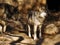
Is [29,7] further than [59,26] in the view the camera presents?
Yes

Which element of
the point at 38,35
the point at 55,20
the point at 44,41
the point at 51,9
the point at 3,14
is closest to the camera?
the point at 44,41

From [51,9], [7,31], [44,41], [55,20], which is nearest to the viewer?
[44,41]

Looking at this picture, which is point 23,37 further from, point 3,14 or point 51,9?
point 51,9

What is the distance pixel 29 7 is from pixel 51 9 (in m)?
2.39

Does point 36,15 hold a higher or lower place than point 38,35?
higher

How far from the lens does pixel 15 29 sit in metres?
16.2

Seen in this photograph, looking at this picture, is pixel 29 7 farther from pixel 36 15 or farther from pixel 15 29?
pixel 36 15

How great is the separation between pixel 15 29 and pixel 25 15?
2273 millimetres

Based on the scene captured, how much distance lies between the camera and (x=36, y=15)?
14188mm

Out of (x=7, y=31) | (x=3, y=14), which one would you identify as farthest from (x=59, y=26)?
(x=3, y=14)

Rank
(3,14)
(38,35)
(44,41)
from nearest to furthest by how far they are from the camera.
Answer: (44,41) < (38,35) < (3,14)

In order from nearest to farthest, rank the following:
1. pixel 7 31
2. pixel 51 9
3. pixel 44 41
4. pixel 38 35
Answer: pixel 44 41 → pixel 38 35 → pixel 7 31 → pixel 51 9

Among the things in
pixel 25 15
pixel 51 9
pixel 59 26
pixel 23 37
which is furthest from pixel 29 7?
pixel 23 37

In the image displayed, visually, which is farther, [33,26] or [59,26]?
[59,26]
